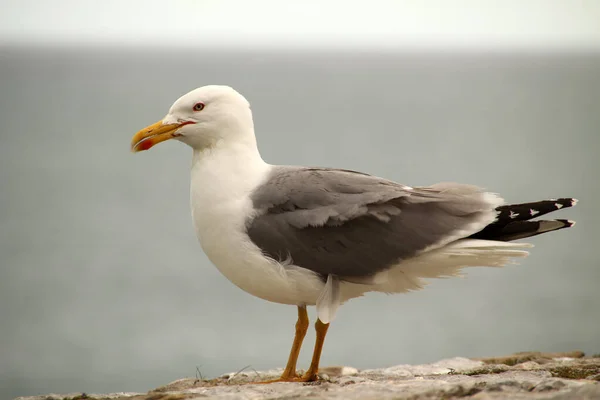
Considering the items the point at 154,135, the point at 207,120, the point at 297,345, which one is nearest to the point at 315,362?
the point at 297,345

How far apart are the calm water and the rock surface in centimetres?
1573

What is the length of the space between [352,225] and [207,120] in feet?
5.31

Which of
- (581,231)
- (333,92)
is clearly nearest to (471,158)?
(581,231)

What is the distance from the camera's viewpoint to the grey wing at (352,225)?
6836mm

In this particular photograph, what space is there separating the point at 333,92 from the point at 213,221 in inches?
4213

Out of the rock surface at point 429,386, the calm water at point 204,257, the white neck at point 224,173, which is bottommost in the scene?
the rock surface at point 429,386

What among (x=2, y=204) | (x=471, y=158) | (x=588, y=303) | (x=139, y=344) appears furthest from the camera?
(x=471, y=158)

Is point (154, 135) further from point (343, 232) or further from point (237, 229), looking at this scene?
point (343, 232)

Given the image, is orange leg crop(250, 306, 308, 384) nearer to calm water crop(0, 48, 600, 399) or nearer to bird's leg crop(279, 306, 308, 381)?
bird's leg crop(279, 306, 308, 381)

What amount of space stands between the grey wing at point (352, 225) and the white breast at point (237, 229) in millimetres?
101

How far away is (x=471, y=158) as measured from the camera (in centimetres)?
6391

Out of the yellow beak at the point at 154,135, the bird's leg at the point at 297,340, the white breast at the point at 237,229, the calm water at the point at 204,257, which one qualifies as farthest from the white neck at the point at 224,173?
the calm water at the point at 204,257

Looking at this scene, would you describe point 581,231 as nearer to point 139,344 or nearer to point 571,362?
point 139,344

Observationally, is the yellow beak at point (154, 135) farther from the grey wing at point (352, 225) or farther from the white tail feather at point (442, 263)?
the white tail feather at point (442, 263)
